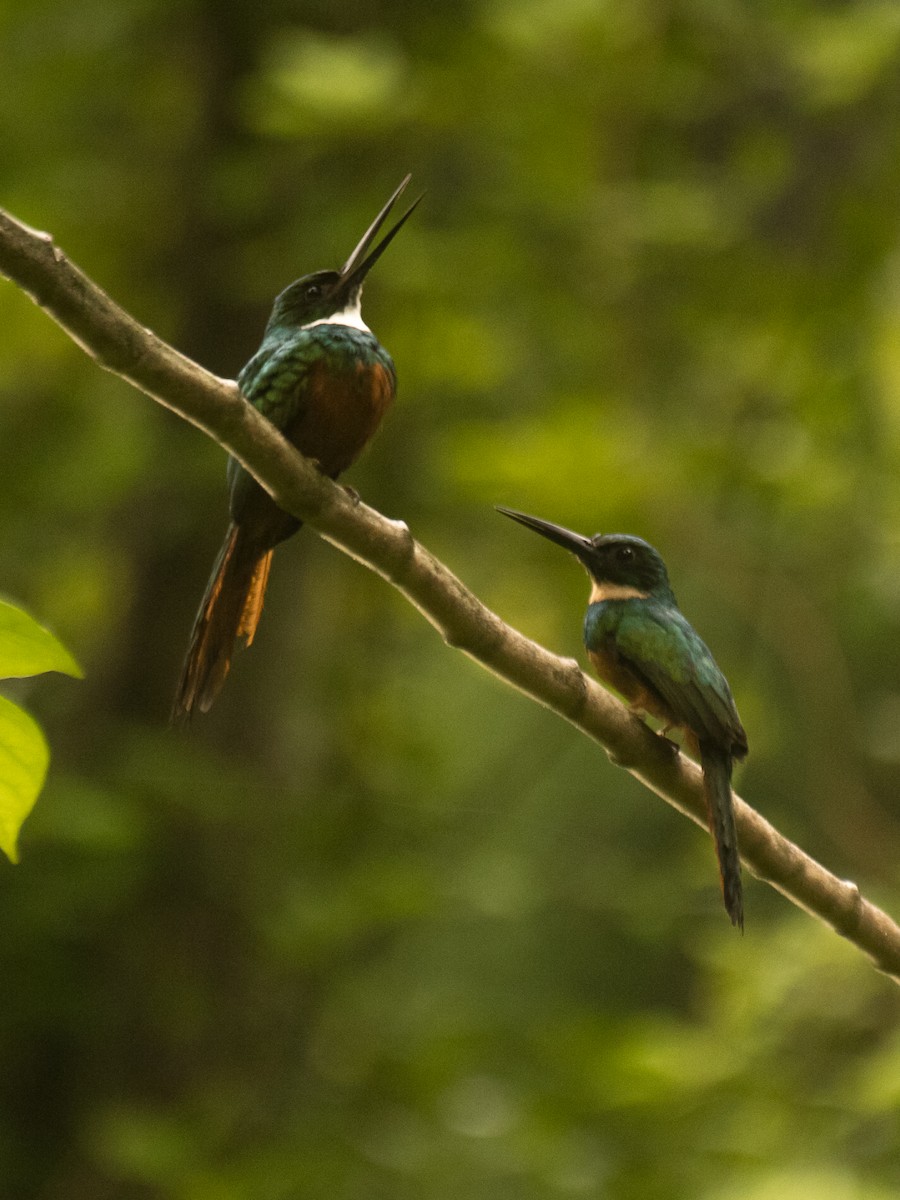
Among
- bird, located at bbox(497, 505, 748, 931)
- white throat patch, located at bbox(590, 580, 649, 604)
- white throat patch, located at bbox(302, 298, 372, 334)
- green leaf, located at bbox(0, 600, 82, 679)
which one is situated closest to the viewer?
green leaf, located at bbox(0, 600, 82, 679)

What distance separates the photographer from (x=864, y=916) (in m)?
1.46

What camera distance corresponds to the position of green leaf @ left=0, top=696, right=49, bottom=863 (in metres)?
0.86

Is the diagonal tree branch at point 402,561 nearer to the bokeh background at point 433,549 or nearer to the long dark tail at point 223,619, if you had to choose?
the long dark tail at point 223,619

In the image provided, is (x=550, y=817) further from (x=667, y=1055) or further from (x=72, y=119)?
(x=72, y=119)

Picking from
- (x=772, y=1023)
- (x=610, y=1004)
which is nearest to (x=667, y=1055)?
(x=772, y=1023)

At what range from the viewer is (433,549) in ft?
14.4

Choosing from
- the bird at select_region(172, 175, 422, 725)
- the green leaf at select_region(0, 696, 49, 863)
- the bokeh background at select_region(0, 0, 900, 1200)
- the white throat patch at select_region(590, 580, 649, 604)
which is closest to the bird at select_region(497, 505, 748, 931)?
the white throat patch at select_region(590, 580, 649, 604)

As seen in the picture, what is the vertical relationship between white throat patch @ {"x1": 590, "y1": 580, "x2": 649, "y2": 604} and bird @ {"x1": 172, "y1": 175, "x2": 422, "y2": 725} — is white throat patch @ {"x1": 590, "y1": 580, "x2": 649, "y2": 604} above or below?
above

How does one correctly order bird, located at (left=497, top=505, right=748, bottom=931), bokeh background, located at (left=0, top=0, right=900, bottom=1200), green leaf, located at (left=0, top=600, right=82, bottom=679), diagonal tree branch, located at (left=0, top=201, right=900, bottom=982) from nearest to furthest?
green leaf, located at (left=0, top=600, right=82, bottom=679), diagonal tree branch, located at (left=0, top=201, right=900, bottom=982), bird, located at (left=497, top=505, right=748, bottom=931), bokeh background, located at (left=0, top=0, right=900, bottom=1200)

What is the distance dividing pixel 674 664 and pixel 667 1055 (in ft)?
4.58

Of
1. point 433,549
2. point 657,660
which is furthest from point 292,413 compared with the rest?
point 433,549

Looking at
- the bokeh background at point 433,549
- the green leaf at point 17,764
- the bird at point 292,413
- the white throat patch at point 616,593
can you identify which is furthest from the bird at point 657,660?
the bokeh background at point 433,549

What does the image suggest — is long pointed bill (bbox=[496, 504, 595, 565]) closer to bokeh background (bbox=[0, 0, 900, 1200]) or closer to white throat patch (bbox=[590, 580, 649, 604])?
white throat patch (bbox=[590, 580, 649, 604])

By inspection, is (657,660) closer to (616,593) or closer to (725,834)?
(616,593)
